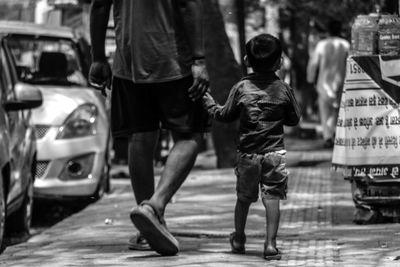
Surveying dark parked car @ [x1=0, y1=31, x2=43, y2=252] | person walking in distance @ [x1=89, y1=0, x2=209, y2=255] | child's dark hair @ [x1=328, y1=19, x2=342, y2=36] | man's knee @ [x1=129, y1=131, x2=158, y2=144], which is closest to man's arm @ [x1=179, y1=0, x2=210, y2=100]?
person walking in distance @ [x1=89, y1=0, x2=209, y2=255]

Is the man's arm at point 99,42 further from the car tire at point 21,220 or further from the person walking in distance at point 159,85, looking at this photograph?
the car tire at point 21,220

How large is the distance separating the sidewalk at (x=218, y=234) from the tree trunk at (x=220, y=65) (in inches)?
98.6

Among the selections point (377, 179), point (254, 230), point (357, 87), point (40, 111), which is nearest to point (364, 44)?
point (357, 87)

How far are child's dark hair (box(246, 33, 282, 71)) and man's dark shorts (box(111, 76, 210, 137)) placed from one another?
15.1 inches

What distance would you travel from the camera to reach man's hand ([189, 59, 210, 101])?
7.02 metres

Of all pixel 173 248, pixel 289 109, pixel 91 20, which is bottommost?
pixel 173 248

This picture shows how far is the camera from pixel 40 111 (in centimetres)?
1198

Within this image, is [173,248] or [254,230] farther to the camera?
[254,230]

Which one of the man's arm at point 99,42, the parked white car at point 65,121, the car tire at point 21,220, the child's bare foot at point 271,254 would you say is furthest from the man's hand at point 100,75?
the parked white car at point 65,121

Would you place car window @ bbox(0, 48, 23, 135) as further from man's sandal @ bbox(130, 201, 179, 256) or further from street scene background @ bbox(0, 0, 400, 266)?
man's sandal @ bbox(130, 201, 179, 256)

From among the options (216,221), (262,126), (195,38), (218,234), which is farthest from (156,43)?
(216,221)

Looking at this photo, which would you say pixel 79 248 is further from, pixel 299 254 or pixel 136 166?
pixel 299 254

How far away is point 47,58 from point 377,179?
5.04 m

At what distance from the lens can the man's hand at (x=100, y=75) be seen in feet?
24.4
